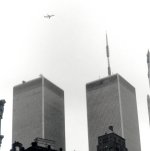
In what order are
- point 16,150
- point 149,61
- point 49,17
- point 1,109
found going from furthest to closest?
1. point 149,61
2. point 49,17
3. point 16,150
4. point 1,109

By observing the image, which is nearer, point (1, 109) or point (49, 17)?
point (1, 109)

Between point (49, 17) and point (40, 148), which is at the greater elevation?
point (49, 17)

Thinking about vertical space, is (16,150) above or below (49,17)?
below

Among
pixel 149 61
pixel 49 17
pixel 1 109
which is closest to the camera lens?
pixel 1 109

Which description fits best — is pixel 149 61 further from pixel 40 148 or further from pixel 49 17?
pixel 40 148

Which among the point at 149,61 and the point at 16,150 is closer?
the point at 16,150

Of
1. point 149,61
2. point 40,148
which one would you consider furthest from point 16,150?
point 149,61

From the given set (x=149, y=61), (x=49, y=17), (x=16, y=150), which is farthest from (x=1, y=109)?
(x=149, y=61)

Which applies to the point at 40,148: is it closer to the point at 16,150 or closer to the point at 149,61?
the point at 16,150

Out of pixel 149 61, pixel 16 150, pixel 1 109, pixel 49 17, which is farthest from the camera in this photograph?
pixel 149 61
